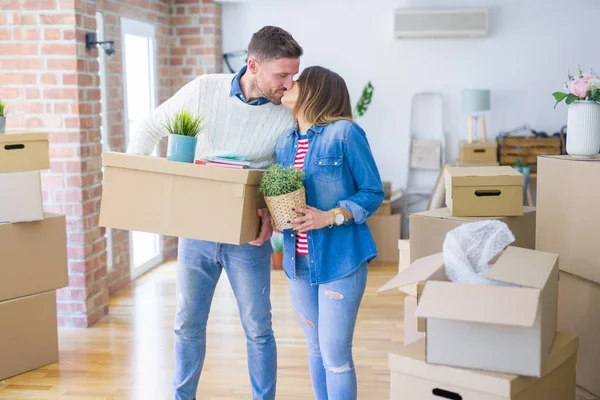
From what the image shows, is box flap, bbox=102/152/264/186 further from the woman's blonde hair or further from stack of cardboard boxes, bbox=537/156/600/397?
stack of cardboard boxes, bbox=537/156/600/397

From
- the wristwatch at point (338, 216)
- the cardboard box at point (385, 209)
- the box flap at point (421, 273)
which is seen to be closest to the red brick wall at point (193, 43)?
the cardboard box at point (385, 209)

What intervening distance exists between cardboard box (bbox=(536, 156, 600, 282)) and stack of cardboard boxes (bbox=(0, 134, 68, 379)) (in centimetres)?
226

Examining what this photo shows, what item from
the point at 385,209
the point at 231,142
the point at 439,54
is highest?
the point at 439,54

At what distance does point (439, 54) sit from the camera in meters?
6.61

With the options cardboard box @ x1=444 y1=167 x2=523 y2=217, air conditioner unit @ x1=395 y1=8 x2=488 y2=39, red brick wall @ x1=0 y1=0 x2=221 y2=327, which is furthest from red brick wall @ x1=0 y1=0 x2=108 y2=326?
air conditioner unit @ x1=395 y1=8 x2=488 y2=39

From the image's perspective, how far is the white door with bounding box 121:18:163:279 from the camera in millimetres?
5469

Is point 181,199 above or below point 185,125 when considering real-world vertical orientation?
below

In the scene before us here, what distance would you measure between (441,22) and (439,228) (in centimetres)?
390

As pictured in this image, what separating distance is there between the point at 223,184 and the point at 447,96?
4.60 meters

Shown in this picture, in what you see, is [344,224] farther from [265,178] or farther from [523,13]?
[523,13]

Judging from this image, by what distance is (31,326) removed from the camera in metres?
3.65

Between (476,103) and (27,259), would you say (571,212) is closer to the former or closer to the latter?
(27,259)

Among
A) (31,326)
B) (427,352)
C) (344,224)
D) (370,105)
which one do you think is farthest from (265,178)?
(370,105)

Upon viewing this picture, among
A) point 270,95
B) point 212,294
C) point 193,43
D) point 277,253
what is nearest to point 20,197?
point 212,294
